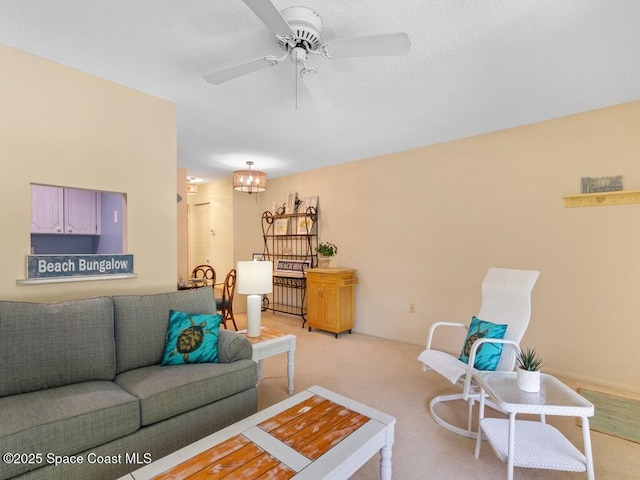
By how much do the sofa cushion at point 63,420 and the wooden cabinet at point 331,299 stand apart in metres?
2.85

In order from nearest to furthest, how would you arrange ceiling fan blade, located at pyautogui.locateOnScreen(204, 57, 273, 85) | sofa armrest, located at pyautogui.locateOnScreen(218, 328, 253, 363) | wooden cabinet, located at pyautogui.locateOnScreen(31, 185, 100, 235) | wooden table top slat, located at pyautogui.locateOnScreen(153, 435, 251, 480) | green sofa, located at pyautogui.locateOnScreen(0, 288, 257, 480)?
wooden table top slat, located at pyautogui.locateOnScreen(153, 435, 251, 480), green sofa, located at pyautogui.locateOnScreen(0, 288, 257, 480), ceiling fan blade, located at pyautogui.locateOnScreen(204, 57, 273, 85), sofa armrest, located at pyautogui.locateOnScreen(218, 328, 253, 363), wooden cabinet, located at pyautogui.locateOnScreen(31, 185, 100, 235)

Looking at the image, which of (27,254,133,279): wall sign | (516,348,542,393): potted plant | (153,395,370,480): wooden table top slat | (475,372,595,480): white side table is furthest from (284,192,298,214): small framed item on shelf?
(516,348,542,393): potted plant

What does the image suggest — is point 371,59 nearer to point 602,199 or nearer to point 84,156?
point 84,156

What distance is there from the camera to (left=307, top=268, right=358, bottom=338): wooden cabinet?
4.24 m

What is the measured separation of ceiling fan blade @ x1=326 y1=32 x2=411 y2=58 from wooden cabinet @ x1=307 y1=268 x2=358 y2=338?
9.67 feet

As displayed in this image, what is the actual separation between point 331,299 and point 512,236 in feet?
7.50

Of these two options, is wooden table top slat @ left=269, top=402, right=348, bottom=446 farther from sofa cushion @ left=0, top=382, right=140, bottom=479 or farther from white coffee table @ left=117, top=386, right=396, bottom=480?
sofa cushion @ left=0, top=382, right=140, bottom=479

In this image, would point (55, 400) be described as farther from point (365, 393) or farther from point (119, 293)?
point (365, 393)

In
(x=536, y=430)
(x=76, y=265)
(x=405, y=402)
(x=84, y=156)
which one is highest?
(x=84, y=156)

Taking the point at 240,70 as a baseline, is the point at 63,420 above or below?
below

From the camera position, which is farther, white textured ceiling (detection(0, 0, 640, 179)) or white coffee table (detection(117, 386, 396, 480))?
white textured ceiling (detection(0, 0, 640, 179))

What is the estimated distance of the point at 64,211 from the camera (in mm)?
3729

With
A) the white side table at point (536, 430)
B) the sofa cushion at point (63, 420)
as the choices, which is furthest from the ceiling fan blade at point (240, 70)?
the white side table at point (536, 430)

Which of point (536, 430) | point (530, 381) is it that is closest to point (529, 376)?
point (530, 381)
